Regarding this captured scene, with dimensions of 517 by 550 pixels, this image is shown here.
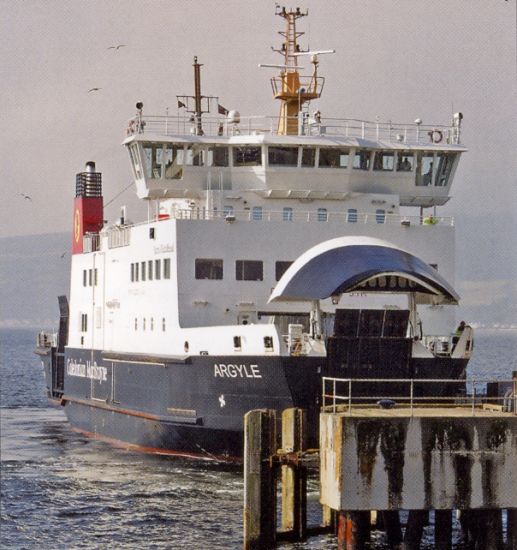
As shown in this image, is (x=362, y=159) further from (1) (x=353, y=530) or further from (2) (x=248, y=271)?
(1) (x=353, y=530)

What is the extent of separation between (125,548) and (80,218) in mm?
18599

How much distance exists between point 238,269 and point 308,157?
12.1 ft

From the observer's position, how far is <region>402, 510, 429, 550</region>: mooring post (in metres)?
19.8

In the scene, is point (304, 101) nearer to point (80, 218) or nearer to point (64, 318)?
point (80, 218)

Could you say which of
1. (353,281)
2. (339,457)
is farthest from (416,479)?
(353,281)

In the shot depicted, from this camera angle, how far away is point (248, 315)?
100 feet

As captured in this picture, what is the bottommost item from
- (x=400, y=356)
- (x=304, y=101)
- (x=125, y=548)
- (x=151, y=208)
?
(x=125, y=548)

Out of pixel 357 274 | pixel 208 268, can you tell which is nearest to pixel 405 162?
pixel 208 268

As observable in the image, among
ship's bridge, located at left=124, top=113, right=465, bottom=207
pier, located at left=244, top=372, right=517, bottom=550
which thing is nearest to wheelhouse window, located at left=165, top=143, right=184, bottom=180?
ship's bridge, located at left=124, top=113, right=465, bottom=207

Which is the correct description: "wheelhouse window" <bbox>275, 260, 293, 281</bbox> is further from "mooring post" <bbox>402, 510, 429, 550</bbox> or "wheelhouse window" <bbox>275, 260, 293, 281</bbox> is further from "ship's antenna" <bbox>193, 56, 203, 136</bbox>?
"mooring post" <bbox>402, 510, 429, 550</bbox>

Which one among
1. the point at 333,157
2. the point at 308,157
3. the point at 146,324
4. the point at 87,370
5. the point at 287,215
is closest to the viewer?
the point at 287,215

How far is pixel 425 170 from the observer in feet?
112

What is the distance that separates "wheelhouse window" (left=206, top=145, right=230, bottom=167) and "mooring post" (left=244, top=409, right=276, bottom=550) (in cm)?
1233

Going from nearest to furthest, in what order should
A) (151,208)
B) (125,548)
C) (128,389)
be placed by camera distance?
(125,548), (128,389), (151,208)
